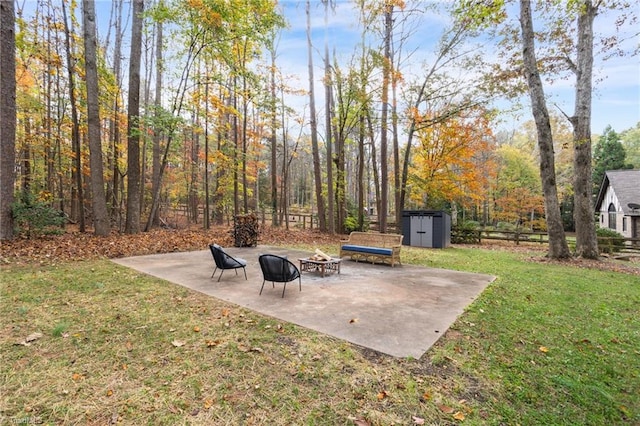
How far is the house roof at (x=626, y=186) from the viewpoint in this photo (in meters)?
18.5

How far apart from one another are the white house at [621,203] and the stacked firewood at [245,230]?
2313 centimetres

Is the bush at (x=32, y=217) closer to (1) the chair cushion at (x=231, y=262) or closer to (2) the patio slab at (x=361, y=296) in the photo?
(2) the patio slab at (x=361, y=296)

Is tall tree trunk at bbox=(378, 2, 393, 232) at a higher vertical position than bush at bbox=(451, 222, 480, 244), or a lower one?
higher

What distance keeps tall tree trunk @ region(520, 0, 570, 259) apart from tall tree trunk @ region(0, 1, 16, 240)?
14.5 m

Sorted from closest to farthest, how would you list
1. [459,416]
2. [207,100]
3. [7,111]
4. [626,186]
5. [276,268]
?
[459,416], [276,268], [7,111], [207,100], [626,186]

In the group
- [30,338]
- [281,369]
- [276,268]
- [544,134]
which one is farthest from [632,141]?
[30,338]

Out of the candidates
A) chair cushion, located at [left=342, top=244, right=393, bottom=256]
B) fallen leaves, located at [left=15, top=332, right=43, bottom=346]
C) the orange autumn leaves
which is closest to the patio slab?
chair cushion, located at [left=342, top=244, right=393, bottom=256]

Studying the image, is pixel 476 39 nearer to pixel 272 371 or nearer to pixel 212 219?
pixel 272 371

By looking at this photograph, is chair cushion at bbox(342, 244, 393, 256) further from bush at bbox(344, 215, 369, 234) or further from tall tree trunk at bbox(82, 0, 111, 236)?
tall tree trunk at bbox(82, 0, 111, 236)

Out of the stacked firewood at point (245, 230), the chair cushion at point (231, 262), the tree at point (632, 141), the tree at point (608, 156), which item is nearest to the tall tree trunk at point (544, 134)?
the stacked firewood at point (245, 230)

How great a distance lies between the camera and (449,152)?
1528 centimetres

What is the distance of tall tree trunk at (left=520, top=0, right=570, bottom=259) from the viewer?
Result: 942cm

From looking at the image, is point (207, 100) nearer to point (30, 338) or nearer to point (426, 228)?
point (426, 228)

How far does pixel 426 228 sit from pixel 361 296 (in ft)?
30.0
